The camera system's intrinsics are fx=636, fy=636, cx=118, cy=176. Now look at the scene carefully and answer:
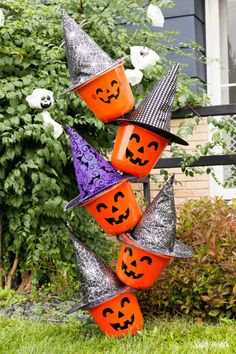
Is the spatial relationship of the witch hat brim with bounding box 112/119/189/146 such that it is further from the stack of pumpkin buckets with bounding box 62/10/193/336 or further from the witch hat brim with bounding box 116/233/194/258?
the witch hat brim with bounding box 116/233/194/258

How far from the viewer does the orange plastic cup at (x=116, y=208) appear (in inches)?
129

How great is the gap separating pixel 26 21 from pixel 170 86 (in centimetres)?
185

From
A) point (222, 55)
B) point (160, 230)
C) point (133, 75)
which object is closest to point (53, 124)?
point (133, 75)

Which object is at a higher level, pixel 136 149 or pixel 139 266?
pixel 136 149

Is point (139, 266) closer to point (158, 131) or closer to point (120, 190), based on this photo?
point (120, 190)

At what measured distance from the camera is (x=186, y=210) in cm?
412

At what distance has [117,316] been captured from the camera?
327cm

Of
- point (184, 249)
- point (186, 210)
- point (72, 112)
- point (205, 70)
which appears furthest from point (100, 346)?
point (205, 70)

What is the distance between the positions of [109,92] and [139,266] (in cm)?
91

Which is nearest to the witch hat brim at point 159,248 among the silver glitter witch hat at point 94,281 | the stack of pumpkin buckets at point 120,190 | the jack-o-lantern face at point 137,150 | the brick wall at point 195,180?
the stack of pumpkin buckets at point 120,190

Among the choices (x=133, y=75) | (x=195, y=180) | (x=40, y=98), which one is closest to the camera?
(x=133, y=75)

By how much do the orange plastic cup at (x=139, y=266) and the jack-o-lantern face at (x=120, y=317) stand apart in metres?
0.10

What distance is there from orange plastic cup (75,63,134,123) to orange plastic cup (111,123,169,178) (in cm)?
10

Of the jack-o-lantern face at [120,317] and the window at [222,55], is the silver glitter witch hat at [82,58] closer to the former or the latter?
the jack-o-lantern face at [120,317]
